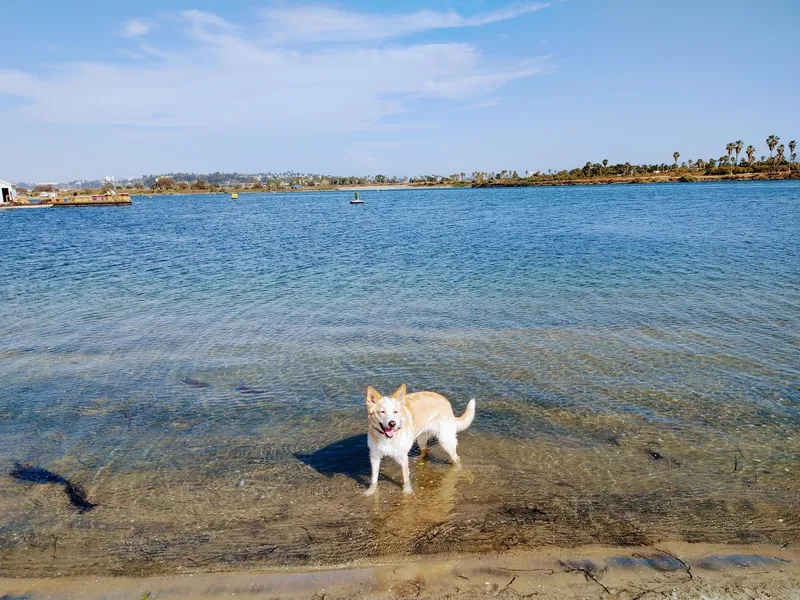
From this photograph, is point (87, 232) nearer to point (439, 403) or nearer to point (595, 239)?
point (595, 239)

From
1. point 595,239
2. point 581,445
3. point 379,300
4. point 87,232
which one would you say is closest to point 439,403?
point 581,445

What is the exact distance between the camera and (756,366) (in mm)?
12391

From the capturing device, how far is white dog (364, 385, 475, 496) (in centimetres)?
714

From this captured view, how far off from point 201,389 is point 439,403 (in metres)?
6.46

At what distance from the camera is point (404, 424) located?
7504 mm

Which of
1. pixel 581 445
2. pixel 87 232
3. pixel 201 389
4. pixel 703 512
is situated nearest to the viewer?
pixel 703 512

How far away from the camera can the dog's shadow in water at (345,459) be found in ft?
27.8

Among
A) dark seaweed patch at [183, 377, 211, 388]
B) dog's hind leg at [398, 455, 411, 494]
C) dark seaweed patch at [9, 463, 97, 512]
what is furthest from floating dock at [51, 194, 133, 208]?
dog's hind leg at [398, 455, 411, 494]

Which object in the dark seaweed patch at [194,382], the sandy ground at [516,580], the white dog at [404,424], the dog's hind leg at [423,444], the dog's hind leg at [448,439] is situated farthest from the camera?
the dark seaweed patch at [194,382]

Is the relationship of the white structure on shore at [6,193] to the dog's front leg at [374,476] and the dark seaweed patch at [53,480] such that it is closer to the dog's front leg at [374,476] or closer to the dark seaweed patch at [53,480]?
the dark seaweed patch at [53,480]

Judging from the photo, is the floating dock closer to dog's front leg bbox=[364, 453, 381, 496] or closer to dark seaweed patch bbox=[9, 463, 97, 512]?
dark seaweed patch bbox=[9, 463, 97, 512]

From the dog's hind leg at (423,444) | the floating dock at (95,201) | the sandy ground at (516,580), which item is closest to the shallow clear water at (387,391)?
the sandy ground at (516,580)

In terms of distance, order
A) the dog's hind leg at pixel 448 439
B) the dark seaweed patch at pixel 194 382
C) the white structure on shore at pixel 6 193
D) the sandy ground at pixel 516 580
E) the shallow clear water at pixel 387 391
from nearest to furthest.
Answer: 1. the sandy ground at pixel 516 580
2. the shallow clear water at pixel 387 391
3. the dog's hind leg at pixel 448 439
4. the dark seaweed patch at pixel 194 382
5. the white structure on shore at pixel 6 193

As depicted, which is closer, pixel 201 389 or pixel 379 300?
pixel 201 389
